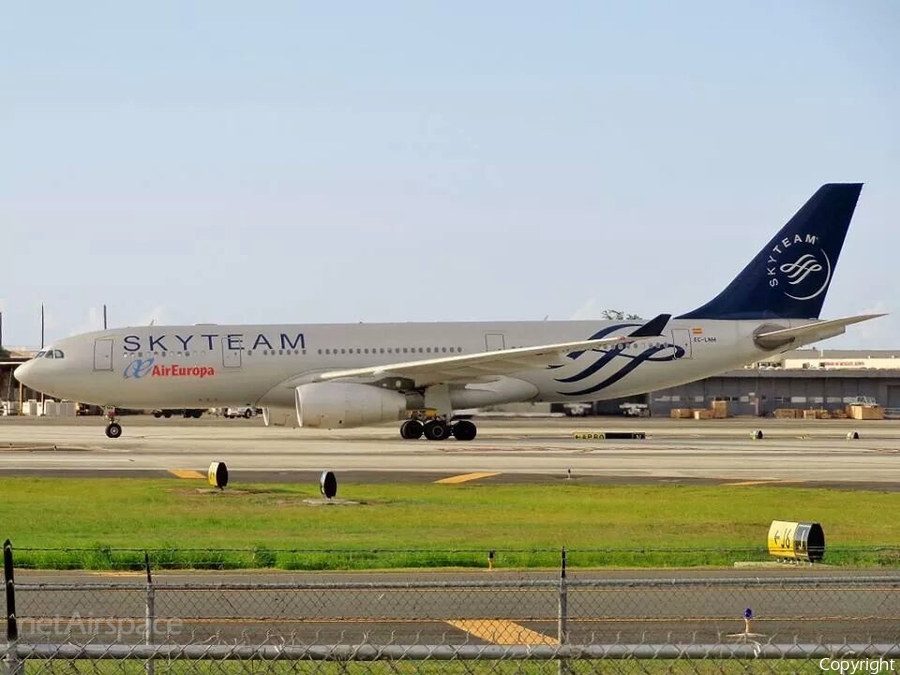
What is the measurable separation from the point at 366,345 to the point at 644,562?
30.3 metres

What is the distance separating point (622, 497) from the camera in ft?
88.0

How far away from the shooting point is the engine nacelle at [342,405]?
42094 millimetres

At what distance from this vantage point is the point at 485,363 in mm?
44188

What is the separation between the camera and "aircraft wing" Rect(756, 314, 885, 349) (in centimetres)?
4594

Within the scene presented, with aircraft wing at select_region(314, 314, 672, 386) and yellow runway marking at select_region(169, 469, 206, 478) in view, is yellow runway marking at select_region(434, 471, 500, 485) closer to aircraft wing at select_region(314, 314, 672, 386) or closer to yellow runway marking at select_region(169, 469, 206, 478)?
yellow runway marking at select_region(169, 469, 206, 478)

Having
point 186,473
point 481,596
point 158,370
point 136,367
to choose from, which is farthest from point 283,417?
point 481,596

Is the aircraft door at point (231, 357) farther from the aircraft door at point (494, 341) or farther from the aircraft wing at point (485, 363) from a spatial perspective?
Answer: the aircraft door at point (494, 341)

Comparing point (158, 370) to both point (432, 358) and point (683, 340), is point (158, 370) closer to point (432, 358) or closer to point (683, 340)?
point (432, 358)

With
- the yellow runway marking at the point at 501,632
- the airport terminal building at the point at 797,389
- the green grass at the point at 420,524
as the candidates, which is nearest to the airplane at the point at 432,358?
the green grass at the point at 420,524

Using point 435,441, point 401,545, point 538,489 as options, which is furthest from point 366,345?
point 401,545

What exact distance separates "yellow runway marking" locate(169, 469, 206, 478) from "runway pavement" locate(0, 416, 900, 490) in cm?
5

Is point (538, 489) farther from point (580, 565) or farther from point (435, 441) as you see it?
point (435, 441)
